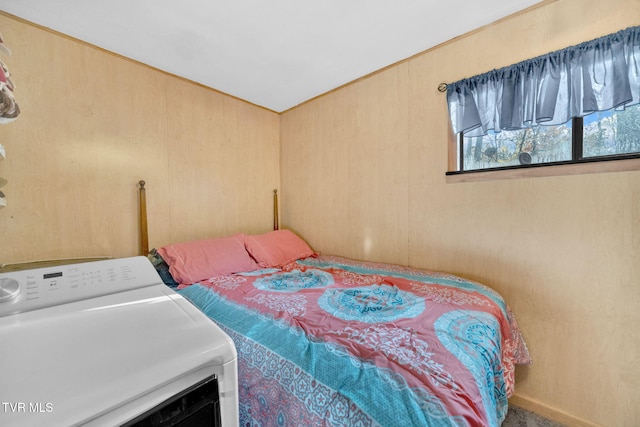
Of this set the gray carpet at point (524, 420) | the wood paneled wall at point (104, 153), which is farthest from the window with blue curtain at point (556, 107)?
the wood paneled wall at point (104, 153)

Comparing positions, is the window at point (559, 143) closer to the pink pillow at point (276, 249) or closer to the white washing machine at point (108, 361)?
the pink pillow at point (276, 249)

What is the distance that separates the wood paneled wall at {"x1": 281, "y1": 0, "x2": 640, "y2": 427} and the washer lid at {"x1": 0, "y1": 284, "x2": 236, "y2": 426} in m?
1.68

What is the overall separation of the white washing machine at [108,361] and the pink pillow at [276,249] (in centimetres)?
116

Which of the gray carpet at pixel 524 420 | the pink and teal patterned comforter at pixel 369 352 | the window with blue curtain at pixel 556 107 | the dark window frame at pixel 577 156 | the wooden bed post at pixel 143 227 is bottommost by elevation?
the gray carpet at pixel 524 420

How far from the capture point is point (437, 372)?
727 millimetres

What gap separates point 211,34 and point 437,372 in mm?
2172

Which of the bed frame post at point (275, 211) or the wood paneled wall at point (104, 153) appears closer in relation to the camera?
the wood paneled wall at point (104, 153)

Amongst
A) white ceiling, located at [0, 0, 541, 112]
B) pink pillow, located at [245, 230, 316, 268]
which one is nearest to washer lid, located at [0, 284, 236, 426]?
pink pillow, located at [245, 230, 316, 268]

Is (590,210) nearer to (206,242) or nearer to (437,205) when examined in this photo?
(437,205)

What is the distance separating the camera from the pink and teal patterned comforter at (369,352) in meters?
0.67

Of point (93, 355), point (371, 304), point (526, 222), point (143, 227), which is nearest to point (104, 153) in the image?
point (143, 227)

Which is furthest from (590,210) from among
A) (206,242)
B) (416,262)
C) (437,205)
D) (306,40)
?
(206,242)

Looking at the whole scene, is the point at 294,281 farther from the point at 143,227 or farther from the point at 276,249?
the point at 143,227

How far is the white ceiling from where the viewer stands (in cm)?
143
